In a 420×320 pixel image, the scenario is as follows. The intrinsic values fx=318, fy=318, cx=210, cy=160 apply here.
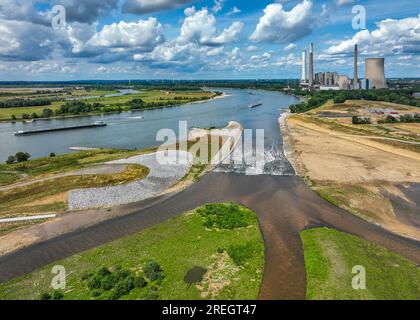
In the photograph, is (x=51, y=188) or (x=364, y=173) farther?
(x=364, y=173)

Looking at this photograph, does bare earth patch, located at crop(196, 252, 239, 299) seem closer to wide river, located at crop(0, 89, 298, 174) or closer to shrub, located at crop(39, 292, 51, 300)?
shrub, located at crop(39, 292, 51, 300)

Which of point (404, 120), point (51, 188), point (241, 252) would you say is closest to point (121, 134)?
point (51, 188)

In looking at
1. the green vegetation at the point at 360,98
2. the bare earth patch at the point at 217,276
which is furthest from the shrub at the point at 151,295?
the green vegetation at the point at 360,98

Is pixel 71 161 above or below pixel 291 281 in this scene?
above

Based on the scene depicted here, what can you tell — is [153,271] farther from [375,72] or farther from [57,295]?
[375,72]

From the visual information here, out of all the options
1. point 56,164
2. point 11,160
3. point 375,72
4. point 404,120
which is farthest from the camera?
point 375,72

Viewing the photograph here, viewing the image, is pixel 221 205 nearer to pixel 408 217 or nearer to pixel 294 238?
pixel 294 238
